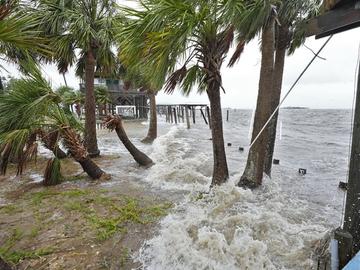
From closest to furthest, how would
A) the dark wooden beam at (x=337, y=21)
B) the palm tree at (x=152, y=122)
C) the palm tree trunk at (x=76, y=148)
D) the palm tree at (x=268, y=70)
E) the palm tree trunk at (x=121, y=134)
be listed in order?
Answer: the dark wooden beam at (x=337, y=21) < the palm tree at (x=268, y=70) < the palm tree trunk at (x=76, y=148) < the palm tree trunk at (x=121, y=134) < the palm tree at (x=152, y=122)

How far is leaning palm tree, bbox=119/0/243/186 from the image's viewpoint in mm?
4383

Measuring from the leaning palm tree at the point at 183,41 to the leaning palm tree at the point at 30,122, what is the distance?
6.35ft

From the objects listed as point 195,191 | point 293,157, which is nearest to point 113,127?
point 195,191

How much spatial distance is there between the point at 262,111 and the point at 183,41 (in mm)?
2089

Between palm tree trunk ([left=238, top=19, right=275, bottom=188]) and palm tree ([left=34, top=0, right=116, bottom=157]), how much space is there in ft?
→ 15.3

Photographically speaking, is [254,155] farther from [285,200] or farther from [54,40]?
[54,40]

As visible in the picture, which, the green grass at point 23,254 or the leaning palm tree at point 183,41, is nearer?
the green grass at point 23,254

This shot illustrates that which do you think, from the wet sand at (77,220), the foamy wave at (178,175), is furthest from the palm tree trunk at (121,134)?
the wet sand at (77,220)

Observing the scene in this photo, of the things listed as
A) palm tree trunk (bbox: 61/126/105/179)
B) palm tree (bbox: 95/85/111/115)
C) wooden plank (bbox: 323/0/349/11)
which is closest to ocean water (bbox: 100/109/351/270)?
palm tree trunk (bbox: 61/126/105/179)

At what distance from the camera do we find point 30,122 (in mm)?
5277

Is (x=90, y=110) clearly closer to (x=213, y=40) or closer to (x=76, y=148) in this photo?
(x=76, y=148)

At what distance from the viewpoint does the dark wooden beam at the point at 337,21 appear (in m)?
2.42

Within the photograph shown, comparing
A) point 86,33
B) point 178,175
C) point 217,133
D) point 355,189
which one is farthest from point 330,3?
point 86,33

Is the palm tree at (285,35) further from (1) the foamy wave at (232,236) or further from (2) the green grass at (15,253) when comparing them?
(2) the green grass at (15,253)
